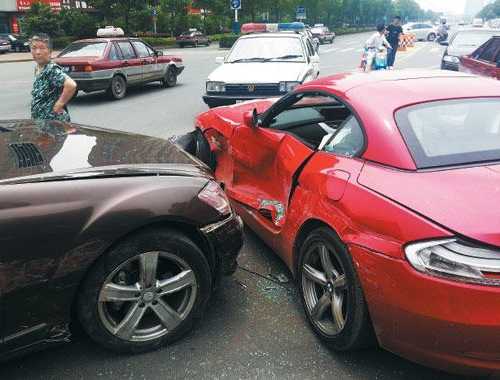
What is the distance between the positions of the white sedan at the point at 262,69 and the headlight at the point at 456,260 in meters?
7.04

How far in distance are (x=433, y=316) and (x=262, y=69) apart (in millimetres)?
7887

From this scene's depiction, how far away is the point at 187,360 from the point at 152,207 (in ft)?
2.85

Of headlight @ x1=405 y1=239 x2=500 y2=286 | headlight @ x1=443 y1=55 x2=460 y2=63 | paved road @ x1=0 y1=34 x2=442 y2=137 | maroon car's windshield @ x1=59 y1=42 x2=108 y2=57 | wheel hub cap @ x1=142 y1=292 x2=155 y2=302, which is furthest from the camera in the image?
headlight @ x1=443 y1=55 x2=460 y2=63

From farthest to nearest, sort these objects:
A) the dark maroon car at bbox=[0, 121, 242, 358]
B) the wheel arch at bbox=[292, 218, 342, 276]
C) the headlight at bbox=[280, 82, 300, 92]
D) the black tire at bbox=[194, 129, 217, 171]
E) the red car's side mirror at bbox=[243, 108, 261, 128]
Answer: the headlight at bbox=[280, 82, 300, 92] < the black tire at bbox=[194, 129, 217, 171] < the red car's side mirror at bbox=[243, 108, 261, 128] < the wheel arch at bbox=[292, 218, 342, 276] < the dark maroon car at bbox=[0, 121, 242, 358]

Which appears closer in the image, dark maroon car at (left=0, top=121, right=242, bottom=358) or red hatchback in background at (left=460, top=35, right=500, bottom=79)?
dark maroon car at (left=0, top=121, right=242, bottom=358)

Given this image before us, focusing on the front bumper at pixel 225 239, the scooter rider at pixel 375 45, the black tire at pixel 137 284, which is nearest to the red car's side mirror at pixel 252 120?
the front bumper at pixel 225 239

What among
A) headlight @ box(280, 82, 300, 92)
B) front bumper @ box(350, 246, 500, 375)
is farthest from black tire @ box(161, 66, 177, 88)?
front bumper @ box(350, 246, 500, 375)

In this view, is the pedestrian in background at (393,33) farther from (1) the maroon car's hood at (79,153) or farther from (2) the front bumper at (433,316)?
(2) the front bumper at (433,316)

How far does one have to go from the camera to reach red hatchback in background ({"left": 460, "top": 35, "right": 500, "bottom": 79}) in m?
9.17

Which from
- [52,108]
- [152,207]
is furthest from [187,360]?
[52,108]

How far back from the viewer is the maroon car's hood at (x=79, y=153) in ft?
8.60

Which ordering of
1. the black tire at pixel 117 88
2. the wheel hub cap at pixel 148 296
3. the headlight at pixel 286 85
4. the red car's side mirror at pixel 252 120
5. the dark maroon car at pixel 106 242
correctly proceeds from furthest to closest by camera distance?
1. the black tire at pixel 117 88
2. the headlight at pixel 286 85
3. the red car's side mirror at pixel 252 120
4. the wheel hub cap at pixel 148 296
5. the dark maroon car at pixel 106 242

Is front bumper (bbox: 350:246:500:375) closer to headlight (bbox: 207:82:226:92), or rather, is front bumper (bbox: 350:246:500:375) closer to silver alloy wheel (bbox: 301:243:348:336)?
silver alloy wheel (bbox: 301:243:348:336)

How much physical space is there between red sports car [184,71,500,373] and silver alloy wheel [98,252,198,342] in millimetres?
735
